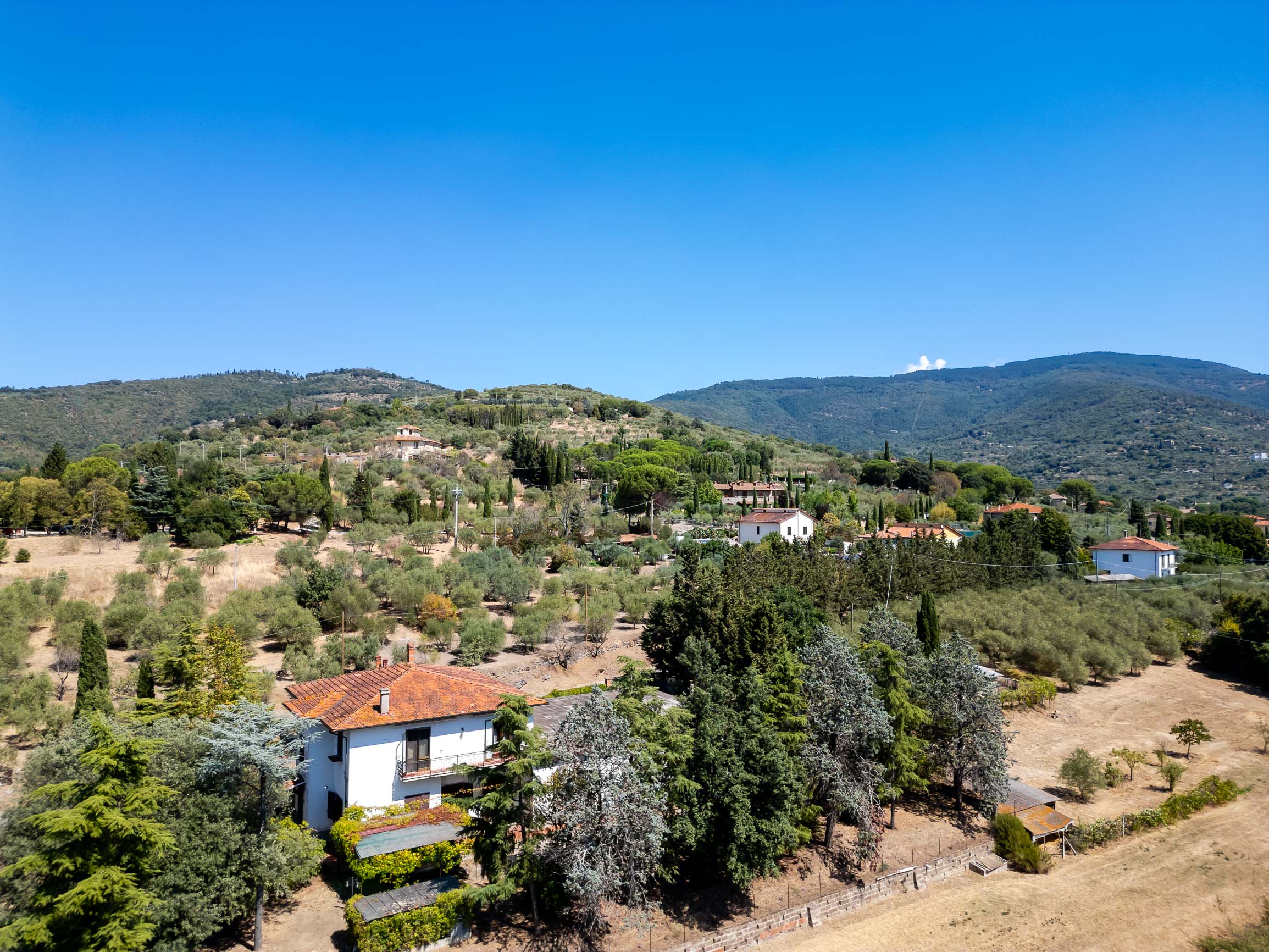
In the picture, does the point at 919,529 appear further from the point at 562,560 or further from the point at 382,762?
the point at 382,762

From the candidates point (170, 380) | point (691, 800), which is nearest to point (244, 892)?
point (691, 800)

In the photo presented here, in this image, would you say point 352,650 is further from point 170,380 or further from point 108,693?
point 170,380

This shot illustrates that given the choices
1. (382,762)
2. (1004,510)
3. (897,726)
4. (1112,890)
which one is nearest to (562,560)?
(897,726)

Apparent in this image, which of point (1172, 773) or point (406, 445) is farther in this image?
point (406, 445)

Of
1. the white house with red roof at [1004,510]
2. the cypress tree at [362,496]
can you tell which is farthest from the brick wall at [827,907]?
the white house with red roof at [1004,510]

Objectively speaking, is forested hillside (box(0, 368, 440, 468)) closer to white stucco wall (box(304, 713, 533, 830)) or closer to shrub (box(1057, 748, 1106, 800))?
white stucco wall (box(304, 713, 533, 830))

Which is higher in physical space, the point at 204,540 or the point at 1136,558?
the point at 204,540

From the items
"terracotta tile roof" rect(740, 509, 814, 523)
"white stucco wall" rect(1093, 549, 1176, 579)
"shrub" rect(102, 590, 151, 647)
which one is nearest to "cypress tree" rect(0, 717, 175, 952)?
"shrub" rect(102, 590, 151, 647)
